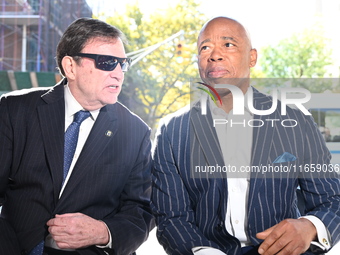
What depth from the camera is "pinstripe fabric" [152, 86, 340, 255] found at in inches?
69.1

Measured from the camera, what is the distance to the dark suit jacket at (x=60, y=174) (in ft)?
6.30

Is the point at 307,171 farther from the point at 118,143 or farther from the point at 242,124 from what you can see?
the point at 118,143

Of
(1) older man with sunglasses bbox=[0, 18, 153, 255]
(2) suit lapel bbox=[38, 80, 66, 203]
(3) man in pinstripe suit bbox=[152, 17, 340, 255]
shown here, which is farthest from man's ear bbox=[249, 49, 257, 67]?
(2) suit lapel bbox=[38, 80, 66, 203]

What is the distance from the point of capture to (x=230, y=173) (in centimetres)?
182

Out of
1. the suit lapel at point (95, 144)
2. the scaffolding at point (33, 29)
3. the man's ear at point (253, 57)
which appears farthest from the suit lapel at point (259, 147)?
the scaffolding at point (33, 29)

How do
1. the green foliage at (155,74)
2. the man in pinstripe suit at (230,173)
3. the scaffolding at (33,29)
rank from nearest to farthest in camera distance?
the man in pinstripe suit at (230,173)
the scaffolding at (33,29)
the green foliage at (155,74)

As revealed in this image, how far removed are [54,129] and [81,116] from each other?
0.14 metres

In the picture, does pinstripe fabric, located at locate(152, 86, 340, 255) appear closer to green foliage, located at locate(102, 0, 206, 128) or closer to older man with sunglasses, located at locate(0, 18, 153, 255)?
older man with sunglasses, located at locate(0, 18, 153, 255)

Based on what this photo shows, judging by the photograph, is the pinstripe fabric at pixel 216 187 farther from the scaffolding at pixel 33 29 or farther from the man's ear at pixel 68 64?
the scaffolding at pixel 33 29

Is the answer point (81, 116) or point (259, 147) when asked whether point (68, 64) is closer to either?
point (81, 116)

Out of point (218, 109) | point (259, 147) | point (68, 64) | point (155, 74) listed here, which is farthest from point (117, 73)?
point (155, 74)

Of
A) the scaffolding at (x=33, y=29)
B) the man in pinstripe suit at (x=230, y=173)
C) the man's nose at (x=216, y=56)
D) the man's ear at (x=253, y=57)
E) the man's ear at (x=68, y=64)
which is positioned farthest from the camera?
→ the scaffolding at (x=33, y=29)

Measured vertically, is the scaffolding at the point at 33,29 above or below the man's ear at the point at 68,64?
above

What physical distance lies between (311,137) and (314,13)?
2171cm
